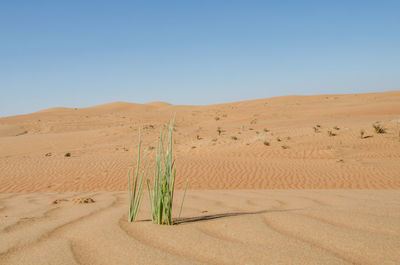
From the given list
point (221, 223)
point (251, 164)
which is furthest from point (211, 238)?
point (251, 164)

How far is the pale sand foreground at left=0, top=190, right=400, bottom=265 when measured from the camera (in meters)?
2.06

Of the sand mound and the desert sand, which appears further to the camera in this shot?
the sand mound

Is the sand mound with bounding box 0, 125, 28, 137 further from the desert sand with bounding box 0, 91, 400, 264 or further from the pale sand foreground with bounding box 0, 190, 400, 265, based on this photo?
the pale sand foreground with bounding box 0, 190, 400, 265

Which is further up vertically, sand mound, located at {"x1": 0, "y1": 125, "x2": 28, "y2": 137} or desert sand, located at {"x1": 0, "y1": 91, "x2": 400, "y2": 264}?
sand mound, located at {"x1": 0, "y1": 125, "x2": 28, "y2": 137}

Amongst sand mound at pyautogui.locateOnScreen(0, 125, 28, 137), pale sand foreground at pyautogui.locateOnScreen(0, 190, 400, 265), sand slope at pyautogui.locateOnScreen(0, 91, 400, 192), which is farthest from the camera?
sand mound at pyautogui.locateOnScreen(0, 125, 28, 137)

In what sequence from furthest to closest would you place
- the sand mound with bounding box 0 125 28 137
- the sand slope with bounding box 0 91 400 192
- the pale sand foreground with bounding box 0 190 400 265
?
1. the sand mound with bounding box 0 125 28 137
2. the sand slope with bounding box 0 91 400 192
3. the pale sand foreground with bounding box 0 190 400 265

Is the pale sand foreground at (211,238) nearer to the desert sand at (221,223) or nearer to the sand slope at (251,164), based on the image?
the desert sand at (221,223)

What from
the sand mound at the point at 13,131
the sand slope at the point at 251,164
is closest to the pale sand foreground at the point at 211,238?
the sand slope at the point at 251,164

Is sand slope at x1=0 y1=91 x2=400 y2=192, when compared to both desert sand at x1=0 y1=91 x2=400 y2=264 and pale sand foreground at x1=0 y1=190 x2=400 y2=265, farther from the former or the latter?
pale sand foreground at x1=0 y1=190 x2=400 y2=265

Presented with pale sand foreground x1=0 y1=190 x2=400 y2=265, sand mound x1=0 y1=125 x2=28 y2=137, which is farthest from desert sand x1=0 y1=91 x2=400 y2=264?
sand mound x1=0 y1=125 x2=28 y2=137

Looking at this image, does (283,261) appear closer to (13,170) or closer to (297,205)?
(297,205)

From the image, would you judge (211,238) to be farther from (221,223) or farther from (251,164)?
(251,164)

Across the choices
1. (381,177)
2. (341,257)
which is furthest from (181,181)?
(341,257)

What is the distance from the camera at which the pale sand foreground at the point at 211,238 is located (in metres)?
2.06
